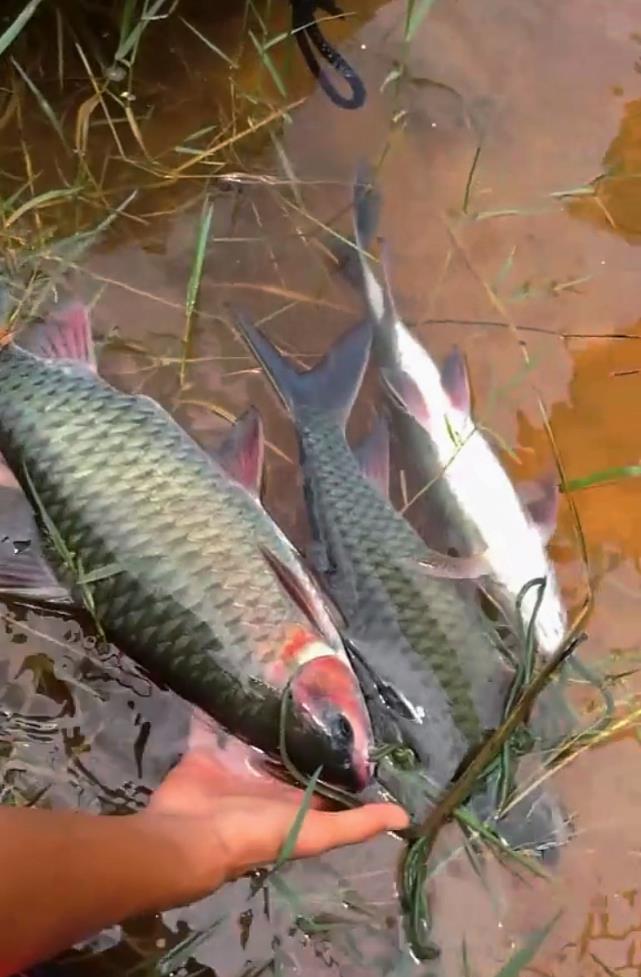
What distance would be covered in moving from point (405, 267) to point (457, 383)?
390 mm

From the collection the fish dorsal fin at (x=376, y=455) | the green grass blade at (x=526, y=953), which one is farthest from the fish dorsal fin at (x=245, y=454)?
the green grass blade at (x=526, y=953)

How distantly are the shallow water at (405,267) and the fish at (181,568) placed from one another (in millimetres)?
256

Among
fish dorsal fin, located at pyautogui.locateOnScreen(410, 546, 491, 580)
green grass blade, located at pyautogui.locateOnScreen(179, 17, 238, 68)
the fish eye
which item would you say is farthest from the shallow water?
the fish eye

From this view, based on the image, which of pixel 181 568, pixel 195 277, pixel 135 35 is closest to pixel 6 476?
pixel 181 568

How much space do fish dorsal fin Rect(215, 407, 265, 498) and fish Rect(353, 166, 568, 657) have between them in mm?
285

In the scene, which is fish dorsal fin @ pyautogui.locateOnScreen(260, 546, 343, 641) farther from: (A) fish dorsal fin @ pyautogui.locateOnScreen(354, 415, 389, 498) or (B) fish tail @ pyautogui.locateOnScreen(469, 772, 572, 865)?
(B) fish tail @ pyautogui.locateOnScreen(469, 772, 572, 865)

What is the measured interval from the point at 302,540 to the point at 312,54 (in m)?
1.16

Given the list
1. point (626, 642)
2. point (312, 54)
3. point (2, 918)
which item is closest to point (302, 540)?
point (626, 642)

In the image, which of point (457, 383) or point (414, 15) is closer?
point (457, 383)

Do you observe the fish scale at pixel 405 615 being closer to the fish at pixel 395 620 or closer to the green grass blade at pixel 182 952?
the fish at pixel 395 620

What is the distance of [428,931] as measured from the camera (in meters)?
1.90

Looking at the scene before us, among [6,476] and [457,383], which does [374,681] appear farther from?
[6,476]

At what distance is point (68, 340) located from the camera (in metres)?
2.02

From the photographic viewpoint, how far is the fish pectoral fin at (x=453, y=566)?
1.90 metres
